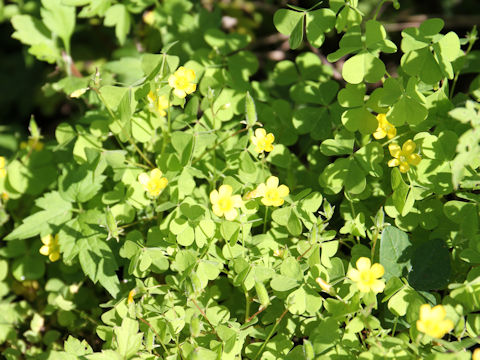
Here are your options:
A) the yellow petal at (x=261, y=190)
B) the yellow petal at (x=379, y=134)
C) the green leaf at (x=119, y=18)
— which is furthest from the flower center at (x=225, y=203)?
the green leaf at (x=119, y=18)

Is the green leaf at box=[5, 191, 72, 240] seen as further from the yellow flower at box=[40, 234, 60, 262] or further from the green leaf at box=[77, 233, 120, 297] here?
the green leaf at box=[77, 233, 120, 297]

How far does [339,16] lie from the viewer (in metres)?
1.87

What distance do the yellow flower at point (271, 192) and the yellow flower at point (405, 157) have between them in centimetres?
39

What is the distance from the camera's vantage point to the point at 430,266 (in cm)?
175

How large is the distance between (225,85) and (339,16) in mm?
618

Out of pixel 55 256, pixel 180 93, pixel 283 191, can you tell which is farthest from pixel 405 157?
pixel 55 256

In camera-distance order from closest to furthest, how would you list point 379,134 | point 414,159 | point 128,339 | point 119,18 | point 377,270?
1. point 377,270
2. point 128,339
3. point 414,159
4. point 379,134
5. point 119,18

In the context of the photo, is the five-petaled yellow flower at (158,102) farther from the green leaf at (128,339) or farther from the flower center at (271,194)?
the green leaf at (128,339)

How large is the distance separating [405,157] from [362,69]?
1.16 ft

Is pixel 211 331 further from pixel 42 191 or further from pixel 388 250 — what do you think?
pixel 42 191

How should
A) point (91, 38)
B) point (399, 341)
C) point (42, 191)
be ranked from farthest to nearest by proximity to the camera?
point (91, 38), point (42, 191), point (399, 341)

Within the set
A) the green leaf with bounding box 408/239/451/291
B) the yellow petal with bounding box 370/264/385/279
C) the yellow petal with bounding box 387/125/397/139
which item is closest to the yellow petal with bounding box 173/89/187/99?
the yellow petal with bounding box 387/125/397/139

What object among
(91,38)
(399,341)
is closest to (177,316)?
(399,341)

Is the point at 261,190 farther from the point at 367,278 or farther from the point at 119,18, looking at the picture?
the point at 119,18
